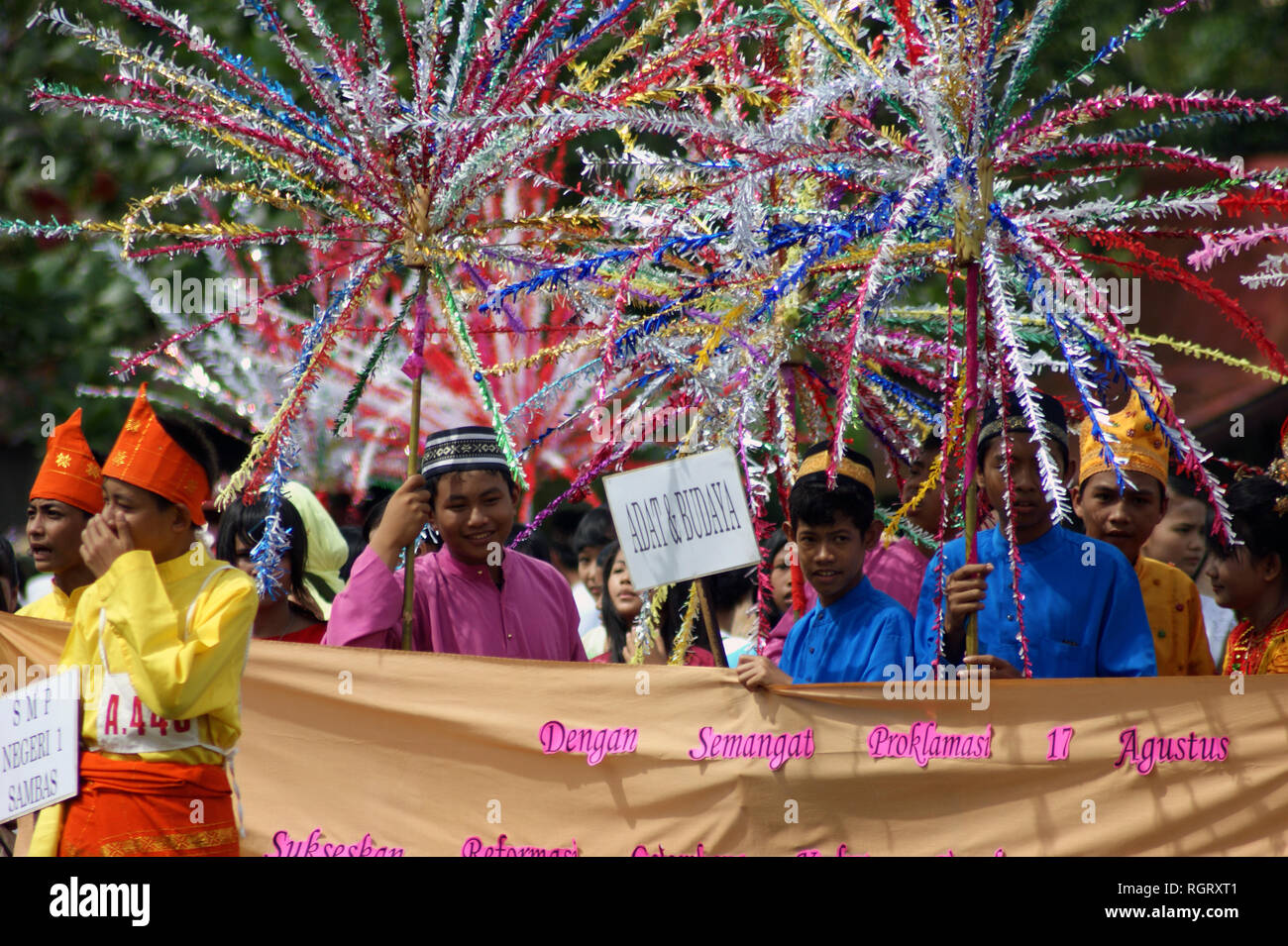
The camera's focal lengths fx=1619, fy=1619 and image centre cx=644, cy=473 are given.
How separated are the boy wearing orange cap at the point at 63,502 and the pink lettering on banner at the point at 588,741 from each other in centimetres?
152

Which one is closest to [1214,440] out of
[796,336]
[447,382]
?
[447,382]

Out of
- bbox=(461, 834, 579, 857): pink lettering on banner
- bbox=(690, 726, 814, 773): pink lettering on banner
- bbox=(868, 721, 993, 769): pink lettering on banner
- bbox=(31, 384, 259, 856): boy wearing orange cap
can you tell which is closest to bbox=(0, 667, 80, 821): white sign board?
bbox=(31, 384, 259, 856): boy wearing orange cap

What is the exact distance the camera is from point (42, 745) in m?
3.82

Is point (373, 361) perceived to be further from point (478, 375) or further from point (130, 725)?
point (130, 725)

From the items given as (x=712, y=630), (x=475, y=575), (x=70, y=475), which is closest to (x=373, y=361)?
(x=475, y=575)

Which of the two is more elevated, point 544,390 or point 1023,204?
point 1023,204

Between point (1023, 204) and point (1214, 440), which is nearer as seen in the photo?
point (1023, 204)

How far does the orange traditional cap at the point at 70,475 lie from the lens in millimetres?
4852

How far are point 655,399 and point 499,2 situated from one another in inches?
54.2

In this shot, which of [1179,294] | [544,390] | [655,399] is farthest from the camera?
[1179,294]

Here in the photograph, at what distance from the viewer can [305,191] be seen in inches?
180

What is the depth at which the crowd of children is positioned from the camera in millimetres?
3746

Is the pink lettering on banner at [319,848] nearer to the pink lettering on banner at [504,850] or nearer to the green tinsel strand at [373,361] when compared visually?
the pink lettering on banner at [504,850]
